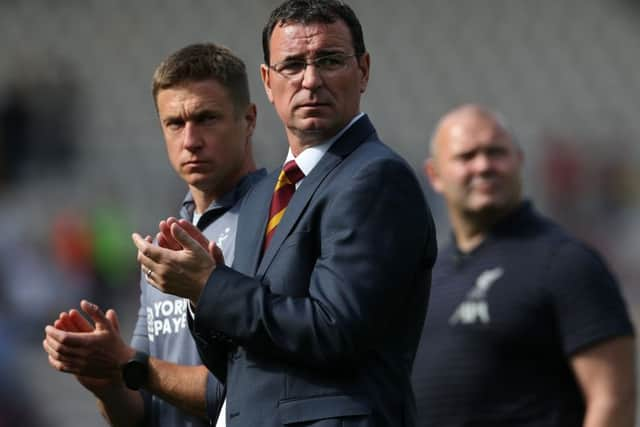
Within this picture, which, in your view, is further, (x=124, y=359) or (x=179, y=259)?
(x=124, y=359)

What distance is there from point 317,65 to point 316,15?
0.11 m

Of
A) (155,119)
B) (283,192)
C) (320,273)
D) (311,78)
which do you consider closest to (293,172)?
(283,192)

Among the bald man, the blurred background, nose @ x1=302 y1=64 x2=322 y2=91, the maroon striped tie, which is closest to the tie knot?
the maroon striped tie

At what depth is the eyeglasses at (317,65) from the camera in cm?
248

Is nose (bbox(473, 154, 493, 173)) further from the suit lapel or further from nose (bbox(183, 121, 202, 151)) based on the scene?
the suit lapel

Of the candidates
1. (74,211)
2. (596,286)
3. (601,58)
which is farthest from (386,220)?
(601,58)

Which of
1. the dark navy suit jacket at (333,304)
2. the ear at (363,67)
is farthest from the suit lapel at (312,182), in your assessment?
the ear at (363,67)

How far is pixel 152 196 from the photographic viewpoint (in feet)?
34.3

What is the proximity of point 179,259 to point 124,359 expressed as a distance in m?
0.70

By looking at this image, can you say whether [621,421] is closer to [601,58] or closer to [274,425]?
[274,425]

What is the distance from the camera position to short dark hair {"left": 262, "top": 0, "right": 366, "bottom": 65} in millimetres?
2510

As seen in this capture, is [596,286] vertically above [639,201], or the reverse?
[596,286]

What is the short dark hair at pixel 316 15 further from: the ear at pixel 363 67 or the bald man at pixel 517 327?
the bald man at pixel 517 327

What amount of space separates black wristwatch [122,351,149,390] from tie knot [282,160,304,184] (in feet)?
2.24
